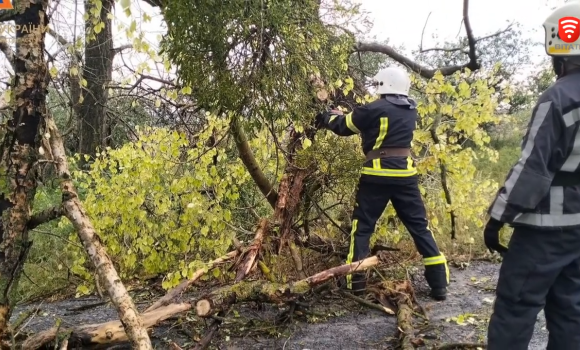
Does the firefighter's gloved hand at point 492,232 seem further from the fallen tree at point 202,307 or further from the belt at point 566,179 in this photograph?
the fallen tree at point 202,307

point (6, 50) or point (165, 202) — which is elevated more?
point (6, 50)

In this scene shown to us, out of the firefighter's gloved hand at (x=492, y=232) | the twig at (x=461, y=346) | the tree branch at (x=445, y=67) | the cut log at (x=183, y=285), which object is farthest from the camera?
the tree branch at (x=445, y=67)

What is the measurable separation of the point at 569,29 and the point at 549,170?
25.2 inches

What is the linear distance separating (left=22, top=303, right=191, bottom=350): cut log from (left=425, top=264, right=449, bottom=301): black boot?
85.3 inches

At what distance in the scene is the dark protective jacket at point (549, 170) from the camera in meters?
2.09

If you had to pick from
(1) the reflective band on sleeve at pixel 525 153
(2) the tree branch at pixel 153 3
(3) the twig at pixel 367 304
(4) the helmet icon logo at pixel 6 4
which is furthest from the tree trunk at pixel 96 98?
(1) the reflective band on sleeve at pixel 525 153

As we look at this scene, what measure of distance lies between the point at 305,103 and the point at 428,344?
5.68 ft

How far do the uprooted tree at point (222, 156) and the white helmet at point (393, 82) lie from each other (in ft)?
0.84

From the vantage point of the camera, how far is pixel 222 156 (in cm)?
402

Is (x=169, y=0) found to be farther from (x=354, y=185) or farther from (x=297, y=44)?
Result: (x=354, y=185)

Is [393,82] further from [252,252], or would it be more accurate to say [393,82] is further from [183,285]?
[183,285]

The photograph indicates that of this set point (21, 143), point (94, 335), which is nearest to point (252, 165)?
point (94, 335)

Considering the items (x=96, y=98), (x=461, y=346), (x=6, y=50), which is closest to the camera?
(x=6, y=50)

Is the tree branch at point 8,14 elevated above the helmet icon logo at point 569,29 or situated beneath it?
elevated above
